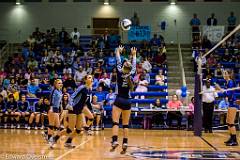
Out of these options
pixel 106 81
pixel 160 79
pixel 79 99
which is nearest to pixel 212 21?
pixel 160 79

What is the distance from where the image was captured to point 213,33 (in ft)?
84.2

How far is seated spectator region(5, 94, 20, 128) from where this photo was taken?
803 inches

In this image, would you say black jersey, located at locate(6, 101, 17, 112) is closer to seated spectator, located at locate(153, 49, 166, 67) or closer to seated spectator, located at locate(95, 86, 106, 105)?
seated spectator, located at locate(95, 86, 106, 105)

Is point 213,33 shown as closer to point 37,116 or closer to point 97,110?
point 97,110

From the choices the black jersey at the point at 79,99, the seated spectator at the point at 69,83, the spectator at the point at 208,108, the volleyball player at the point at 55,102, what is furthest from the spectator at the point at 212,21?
the black jersey at the point at 79,99

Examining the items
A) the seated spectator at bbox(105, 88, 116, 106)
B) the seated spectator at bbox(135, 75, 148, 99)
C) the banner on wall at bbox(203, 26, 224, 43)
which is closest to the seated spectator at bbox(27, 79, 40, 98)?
the seated spectator at bbox(105, 88, 116, 106)

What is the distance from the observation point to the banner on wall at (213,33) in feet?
83.9

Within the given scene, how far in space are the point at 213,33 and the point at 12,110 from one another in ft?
37.5

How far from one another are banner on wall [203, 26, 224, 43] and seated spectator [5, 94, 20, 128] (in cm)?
1087

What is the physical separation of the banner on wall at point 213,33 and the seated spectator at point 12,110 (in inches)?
428

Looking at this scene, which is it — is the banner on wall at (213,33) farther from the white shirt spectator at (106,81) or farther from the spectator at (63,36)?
the spectator at (63,36)

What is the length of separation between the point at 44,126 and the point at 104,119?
2.63m

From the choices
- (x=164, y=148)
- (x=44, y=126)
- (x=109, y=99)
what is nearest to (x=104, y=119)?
(x=109, y=99)

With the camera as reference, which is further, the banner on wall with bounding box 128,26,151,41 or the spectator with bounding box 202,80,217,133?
the banner on wall with bounding box 128,26,151,41
